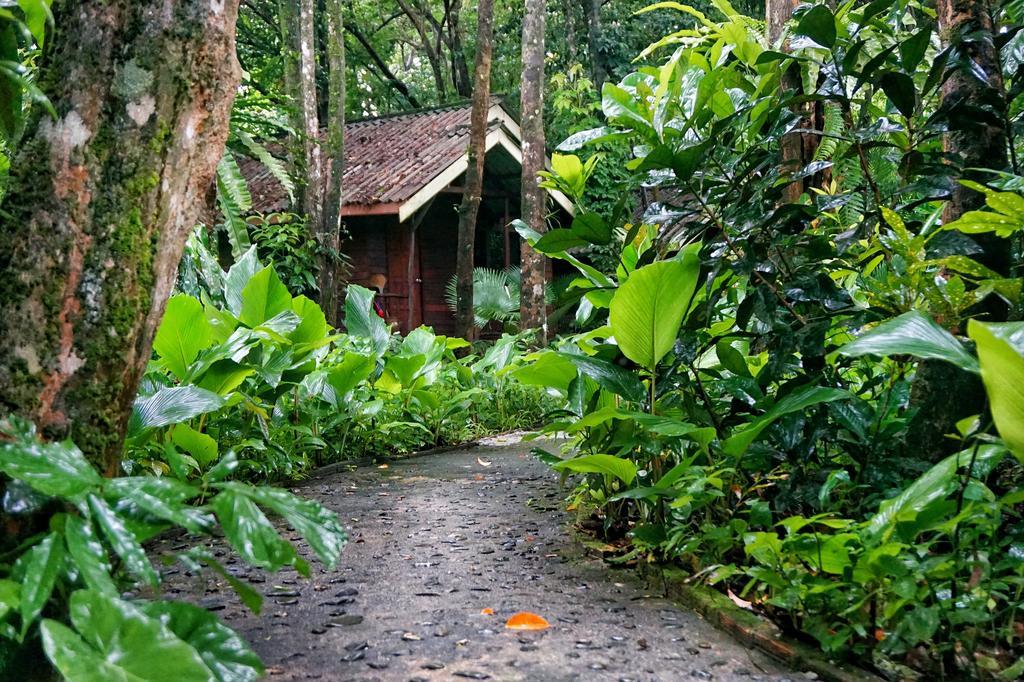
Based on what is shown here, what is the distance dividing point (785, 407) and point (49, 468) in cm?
180

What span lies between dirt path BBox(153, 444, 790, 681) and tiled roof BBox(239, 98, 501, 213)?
9074 mm

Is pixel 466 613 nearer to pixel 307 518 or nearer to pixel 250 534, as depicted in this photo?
pixel 307 518

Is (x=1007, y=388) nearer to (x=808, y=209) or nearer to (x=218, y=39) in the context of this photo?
(x=808, y=209)

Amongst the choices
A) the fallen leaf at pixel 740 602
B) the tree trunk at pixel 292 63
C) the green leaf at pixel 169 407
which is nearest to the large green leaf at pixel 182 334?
the green leaf at pixel 169 407

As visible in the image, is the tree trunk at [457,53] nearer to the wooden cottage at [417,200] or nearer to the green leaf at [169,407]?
the wooden cottage at [417,200]

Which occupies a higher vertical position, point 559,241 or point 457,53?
point 457,53

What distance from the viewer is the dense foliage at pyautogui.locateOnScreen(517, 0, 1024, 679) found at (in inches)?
76.2

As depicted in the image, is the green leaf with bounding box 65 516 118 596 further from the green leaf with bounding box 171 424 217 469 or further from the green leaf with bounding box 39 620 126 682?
the green leaf with bounding box 171 424 217 469

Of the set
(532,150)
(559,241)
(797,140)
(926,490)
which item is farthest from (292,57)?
(926,490)

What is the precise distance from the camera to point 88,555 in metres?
1.54

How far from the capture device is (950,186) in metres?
2.46

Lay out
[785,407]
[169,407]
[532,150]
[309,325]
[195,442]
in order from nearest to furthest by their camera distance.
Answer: [785,407] → [169,407] → [195,442] → [309,325] → [532,150]

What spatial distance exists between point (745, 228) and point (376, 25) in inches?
829

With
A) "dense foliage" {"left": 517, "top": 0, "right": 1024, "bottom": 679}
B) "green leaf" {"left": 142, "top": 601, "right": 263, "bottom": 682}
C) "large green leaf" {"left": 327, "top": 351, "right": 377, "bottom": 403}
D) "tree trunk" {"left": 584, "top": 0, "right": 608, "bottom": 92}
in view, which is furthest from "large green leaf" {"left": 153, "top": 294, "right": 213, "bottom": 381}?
"tree trunk" {"left": 584, "top": 0, "right": 608, "bottom": 92}
